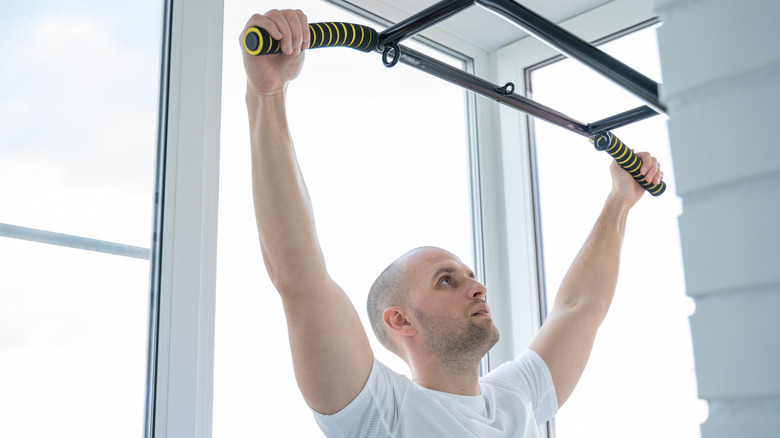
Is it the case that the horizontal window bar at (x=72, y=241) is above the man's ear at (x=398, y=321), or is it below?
above

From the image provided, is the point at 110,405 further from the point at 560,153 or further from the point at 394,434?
the point at 560,153

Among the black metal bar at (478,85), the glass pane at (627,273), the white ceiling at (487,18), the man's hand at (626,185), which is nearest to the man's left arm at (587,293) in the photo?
the man's hand at (626,185)

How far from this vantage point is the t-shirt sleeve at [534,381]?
4.82ft

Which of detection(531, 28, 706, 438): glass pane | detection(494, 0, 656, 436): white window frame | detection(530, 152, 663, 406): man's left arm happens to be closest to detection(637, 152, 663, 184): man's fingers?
detection(530, 152, 663, 406): man's left arm

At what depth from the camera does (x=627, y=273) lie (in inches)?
71.0

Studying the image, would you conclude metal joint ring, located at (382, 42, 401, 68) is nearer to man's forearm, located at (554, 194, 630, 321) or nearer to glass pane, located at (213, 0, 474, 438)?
glass pane, located at (213, 0, 474, 438)

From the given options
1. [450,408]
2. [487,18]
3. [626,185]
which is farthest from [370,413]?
[487,18]

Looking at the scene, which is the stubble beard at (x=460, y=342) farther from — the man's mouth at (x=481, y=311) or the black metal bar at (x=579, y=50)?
the black metal bar at (x=579, y=50)

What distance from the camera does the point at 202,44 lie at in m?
1.42

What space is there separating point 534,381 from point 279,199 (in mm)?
796

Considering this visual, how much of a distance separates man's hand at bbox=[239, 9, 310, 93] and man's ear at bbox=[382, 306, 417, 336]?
621 mm

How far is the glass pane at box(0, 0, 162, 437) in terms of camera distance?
113cm

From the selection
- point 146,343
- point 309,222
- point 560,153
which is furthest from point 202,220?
point 560,153

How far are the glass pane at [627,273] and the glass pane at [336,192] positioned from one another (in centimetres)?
28
